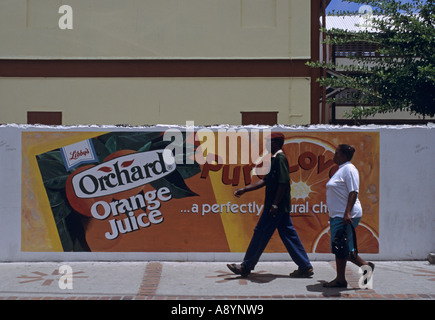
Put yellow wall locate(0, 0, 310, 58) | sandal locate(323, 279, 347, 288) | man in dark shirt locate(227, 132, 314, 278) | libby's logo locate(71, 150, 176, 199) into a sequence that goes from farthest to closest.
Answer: yellow wall locate(0, 0, 310, 58), libby's logo locate(71, 150, 176, 199), man in dark shirt locate(227, 132, 314, 278), sandal locate(323, 279, 347, 288)

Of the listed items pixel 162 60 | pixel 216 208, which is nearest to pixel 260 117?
pixel 162 60

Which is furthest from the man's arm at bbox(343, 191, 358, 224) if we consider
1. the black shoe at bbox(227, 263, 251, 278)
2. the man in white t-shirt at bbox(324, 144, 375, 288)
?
the black shoe at bbox(227, 263, 251, 278)

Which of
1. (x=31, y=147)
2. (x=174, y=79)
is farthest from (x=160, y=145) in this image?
(x=174, y=79)

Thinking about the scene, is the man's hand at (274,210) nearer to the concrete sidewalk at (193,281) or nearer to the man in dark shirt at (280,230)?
the man in dark shirt at (280,230)

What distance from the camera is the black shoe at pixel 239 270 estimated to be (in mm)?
7945

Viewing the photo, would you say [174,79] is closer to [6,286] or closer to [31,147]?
[31,147]

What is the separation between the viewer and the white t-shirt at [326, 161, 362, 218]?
729 cm

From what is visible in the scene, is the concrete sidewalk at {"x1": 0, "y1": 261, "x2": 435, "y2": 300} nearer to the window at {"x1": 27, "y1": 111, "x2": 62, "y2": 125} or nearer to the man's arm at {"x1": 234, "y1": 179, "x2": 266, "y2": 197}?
the man's arm at {"x1": 234, "y1": 179, "x2": 266, "y2": 197}

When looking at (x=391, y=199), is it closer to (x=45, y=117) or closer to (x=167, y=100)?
(x=167, y=100)

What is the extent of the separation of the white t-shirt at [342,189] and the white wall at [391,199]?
167cm

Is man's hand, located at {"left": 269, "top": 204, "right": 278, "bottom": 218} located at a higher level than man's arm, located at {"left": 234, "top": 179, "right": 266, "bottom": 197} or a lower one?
lower

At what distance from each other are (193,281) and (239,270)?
66cm

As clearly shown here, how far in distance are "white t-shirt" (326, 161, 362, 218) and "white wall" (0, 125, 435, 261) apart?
1.67 meters
